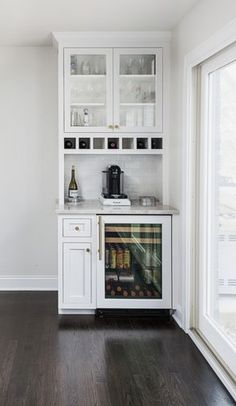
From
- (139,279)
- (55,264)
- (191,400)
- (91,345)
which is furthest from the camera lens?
(55,264)

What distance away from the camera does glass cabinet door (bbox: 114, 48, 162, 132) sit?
14.6ft

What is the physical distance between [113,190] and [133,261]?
766mm

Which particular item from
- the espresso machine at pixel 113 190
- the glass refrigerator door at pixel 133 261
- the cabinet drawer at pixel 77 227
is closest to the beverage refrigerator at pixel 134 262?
the glass refrigerator door at pixel 133 261

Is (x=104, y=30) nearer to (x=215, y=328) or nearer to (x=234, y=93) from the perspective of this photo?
(x=234, y=93)

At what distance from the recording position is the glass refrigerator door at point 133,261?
4215 millimetres

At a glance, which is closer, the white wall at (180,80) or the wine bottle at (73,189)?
the white wall at (180,80)

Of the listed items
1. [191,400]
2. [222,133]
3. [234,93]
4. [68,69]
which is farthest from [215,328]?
[68,69]

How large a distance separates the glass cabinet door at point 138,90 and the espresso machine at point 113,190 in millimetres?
423

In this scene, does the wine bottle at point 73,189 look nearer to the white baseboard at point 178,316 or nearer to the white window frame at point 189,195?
the white window frame at point 189,195

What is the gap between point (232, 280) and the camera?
3.23 m

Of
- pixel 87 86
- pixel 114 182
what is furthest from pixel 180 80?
pixel 114 182

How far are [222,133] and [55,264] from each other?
8.25ft

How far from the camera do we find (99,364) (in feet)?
10.7

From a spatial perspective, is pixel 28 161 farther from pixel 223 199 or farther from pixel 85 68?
pixel 223 199
